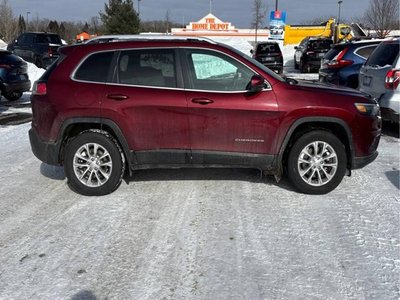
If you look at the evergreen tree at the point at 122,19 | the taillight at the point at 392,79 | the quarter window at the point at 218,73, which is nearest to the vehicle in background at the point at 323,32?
the evergreen tree at the point at 122,19

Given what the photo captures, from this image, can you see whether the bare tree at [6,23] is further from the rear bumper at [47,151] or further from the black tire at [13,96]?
the rear bumper at [47,151]

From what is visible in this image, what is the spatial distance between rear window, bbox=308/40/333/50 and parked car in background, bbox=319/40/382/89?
1172 cm

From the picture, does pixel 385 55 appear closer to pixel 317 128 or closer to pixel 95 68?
pixel 317 128

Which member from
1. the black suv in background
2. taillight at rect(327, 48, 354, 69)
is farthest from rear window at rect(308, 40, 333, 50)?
the black suv in background

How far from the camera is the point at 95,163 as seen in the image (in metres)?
5.16

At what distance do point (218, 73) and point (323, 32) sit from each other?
111 feet

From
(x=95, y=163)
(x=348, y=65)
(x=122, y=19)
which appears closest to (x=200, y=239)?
(x=95, y=163)

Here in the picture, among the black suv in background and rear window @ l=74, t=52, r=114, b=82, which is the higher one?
the black suv in background

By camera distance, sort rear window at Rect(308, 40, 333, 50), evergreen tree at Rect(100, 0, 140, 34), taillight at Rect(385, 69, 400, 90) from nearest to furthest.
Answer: taillight at Rect(385, 69, 400, 90), rear window at Rect(308, 40, 333, 50), evergreen tree at Rect(100, 0, 140, 34)

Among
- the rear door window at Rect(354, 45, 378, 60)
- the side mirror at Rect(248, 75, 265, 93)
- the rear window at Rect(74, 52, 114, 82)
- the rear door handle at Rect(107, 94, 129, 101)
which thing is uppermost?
the rear door window at Rect(354, 45, 378, 60)

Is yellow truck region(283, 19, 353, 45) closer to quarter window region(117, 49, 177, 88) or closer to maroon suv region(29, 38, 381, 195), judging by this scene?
maroon suv region(29, 38, 381, 195)

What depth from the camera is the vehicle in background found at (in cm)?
2966

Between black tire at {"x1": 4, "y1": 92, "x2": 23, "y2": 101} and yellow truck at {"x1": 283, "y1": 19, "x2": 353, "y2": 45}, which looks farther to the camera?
yellow truck at {"x1": 283, "y1": 19, "x2": 353, "y2": 45}

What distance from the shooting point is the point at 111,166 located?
5.14 metres
